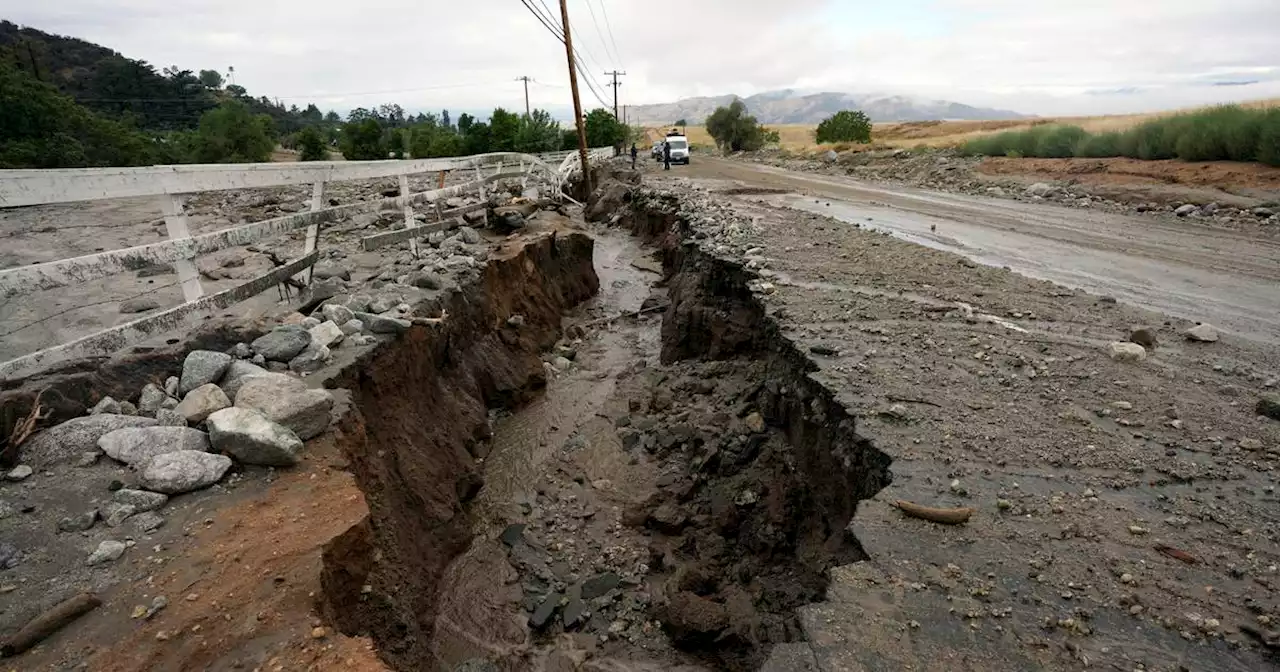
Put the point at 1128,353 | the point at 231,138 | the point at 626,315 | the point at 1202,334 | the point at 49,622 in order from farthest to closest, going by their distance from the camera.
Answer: the point at 231,138 → the point at 626,315 → the point at 1202,334 → the point at 1128,353 → the point at 49,622

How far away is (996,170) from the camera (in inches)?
778

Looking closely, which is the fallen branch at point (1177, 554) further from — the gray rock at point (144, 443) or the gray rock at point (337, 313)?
the gray rock at point (337, 313)

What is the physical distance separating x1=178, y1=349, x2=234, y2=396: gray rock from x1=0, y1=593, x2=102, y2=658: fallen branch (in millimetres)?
1491

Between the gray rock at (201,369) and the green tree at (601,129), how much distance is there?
4800 cm

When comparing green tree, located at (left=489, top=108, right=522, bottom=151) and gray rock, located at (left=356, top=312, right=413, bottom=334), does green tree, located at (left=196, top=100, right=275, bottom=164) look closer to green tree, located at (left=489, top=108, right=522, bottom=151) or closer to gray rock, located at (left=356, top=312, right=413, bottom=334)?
green tree, located at (left=489, top=108, right=522, bottom=151)

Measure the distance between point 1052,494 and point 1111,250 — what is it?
7.85m

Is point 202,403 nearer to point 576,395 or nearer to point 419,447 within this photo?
point 419,447

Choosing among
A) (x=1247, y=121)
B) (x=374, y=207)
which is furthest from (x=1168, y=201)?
(x=374, y=207)

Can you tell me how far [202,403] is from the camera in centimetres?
321

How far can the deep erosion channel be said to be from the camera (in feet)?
11.9

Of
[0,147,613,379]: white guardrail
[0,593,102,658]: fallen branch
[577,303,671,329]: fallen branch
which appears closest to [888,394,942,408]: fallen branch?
[0,593,102,658]: fallen branch

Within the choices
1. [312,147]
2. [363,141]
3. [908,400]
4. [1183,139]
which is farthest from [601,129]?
[908,400]

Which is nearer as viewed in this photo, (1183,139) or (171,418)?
(171,418)

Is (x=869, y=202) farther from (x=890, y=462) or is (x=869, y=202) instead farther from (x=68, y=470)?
(x=68, y=470)
